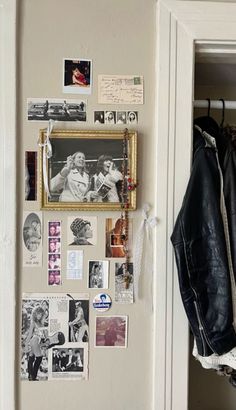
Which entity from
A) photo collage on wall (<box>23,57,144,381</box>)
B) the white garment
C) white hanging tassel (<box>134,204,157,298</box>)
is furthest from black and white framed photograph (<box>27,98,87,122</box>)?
the white garment

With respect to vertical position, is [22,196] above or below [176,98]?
below

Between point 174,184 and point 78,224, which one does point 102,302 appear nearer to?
point 78,224

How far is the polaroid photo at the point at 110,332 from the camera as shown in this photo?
4.14ft

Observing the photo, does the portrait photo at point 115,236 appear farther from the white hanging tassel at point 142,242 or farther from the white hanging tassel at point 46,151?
the white hanging tassel at point 46,151

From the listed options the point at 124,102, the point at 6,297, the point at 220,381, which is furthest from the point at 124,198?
the point at 220,381

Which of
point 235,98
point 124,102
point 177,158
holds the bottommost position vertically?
point 177,158

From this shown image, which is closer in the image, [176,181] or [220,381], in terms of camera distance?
[176,181]

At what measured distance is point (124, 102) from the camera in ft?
4.12

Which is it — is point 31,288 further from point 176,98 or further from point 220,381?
point 220,381

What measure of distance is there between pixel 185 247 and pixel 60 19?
748 millimetres

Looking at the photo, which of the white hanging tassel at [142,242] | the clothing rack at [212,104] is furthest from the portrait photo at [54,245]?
the clothing rack at [212,104]

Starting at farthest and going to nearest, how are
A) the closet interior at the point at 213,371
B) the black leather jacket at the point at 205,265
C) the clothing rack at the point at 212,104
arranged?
the closet interior at the point at 213,371, the clothing rack at the point at 212,104, the black leather jacket at the point at 205,265

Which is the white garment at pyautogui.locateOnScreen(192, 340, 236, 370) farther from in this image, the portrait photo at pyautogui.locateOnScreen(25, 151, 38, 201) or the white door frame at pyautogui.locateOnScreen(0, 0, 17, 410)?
the portrait photo at pyautogui.locateOnScreen(25, 151, 38, 201)

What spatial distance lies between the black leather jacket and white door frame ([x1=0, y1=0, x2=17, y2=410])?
477 millimetres
